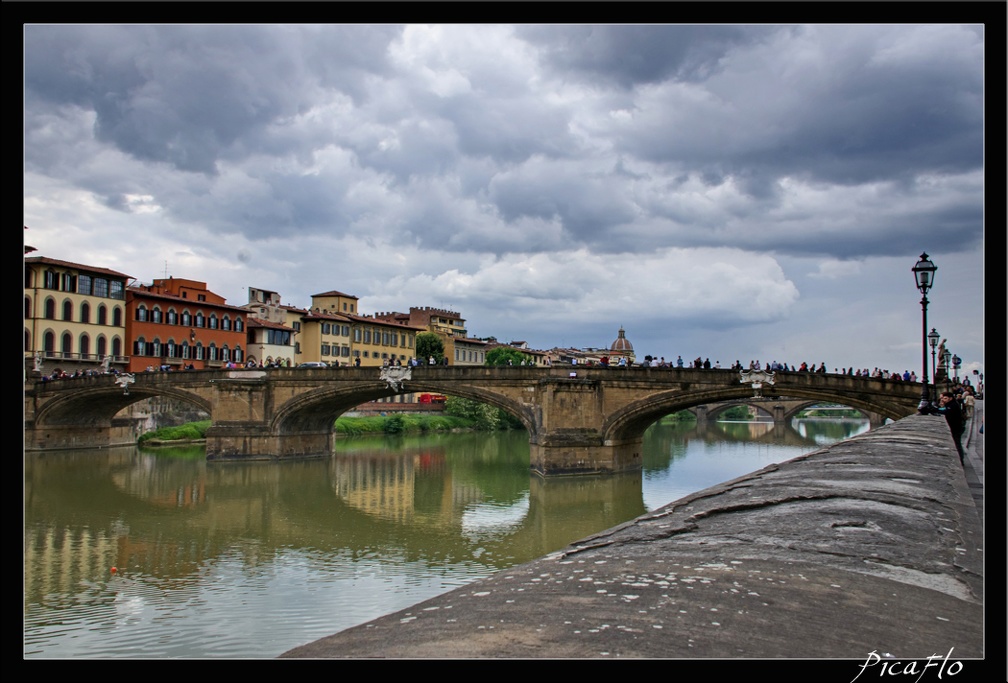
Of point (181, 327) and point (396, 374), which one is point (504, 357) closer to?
point (181, 327)

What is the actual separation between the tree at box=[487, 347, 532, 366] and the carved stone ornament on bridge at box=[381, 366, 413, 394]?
4573cm

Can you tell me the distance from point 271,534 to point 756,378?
2083 centimetres

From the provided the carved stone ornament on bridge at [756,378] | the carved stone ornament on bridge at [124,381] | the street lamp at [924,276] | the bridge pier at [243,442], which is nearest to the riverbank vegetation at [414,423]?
the carved stone ornament on bridge at [124,381]

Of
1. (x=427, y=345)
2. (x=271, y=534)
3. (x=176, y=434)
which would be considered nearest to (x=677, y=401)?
(x=271, y=534)

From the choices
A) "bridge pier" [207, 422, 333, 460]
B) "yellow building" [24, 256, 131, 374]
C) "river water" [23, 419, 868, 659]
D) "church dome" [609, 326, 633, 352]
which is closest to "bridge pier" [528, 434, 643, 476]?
"river water" [23, 419, 868, 659]

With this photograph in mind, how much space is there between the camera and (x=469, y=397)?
39.1m

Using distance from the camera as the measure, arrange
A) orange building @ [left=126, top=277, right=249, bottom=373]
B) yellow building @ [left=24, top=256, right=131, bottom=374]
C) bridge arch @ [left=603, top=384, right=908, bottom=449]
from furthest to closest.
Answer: orange building @ [left=126, top=277, right=249, bottom=373], yellow building @ [left=24, top=256, right=131, bottom=374], bridge arch @ [left=603, top=384, right=908, bottom=449]

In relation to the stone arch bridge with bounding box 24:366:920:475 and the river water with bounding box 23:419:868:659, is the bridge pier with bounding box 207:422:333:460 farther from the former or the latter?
the river water with bounding box 23:419:868:659

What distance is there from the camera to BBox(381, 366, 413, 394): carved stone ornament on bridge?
39.5m
